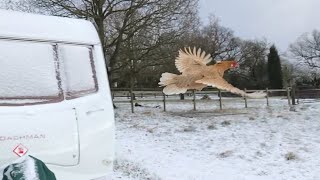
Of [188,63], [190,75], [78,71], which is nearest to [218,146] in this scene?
[78,71]

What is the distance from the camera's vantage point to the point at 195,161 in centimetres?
1261

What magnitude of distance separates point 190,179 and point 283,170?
2804 mm

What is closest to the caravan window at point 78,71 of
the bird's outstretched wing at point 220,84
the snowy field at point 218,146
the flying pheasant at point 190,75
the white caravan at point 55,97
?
the white caravan at point 55,97

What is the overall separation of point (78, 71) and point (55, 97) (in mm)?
455

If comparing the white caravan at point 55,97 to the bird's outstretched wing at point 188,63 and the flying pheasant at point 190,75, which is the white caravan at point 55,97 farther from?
the bird's outstretched wing at point 188,63

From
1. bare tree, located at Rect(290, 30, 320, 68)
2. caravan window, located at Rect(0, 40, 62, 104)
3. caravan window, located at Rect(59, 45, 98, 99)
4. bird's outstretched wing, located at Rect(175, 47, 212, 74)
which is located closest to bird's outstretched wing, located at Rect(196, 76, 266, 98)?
bird's outstretched wing, located at Rect(175, 47, 212, 74)

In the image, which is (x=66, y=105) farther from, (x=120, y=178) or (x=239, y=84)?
(x=239, y=84)

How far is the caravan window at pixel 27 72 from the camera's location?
498 centimetres

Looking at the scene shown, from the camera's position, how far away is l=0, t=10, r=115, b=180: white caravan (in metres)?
4.88

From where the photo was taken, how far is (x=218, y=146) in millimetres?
15203

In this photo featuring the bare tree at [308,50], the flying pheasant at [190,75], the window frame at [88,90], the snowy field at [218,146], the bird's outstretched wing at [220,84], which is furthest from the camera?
the bare tree at [308,50]

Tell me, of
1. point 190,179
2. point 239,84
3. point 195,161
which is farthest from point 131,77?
point 239,84

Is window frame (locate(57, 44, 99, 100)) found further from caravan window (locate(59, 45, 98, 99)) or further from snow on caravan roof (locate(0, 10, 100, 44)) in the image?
snow on caravan roof (locate(0, 10, 100, 44))

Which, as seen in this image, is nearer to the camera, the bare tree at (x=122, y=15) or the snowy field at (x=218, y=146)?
the snowy field at (x=218, y=146)
